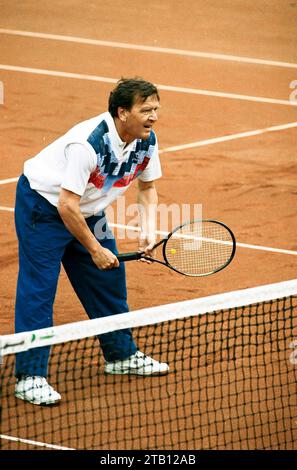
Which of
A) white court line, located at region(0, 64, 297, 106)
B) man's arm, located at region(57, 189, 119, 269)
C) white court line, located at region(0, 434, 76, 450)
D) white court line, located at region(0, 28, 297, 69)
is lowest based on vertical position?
A: white court line, located at region(0, 434, 76, 450)

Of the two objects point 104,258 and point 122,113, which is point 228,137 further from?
point 104,258

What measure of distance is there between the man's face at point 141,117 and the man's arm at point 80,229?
565 mm

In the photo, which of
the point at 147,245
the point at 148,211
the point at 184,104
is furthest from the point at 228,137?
the point at 147,245

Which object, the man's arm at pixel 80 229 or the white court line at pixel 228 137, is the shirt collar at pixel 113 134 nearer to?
the man's arm at pixel 80 229

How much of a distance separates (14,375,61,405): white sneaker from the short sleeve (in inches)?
50.2

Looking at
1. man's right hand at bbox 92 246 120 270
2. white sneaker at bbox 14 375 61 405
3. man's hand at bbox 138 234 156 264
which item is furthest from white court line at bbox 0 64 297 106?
white sneaker at bbox 14 375 61 405

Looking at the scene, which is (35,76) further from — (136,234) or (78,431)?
(78,431)

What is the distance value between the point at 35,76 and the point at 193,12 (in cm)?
437

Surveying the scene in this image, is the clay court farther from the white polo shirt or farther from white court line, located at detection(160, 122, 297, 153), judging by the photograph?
the white polo shirt

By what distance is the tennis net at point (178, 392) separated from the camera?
20.1 ft

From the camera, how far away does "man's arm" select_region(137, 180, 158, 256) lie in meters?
6.87

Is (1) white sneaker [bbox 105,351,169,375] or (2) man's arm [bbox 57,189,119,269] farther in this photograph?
(1) white sneaker [bbox 105,351,169,375]

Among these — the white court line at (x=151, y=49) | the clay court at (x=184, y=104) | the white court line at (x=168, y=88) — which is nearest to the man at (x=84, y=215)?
the clay court at (x=184, y=104)

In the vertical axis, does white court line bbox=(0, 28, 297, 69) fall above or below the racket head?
above
